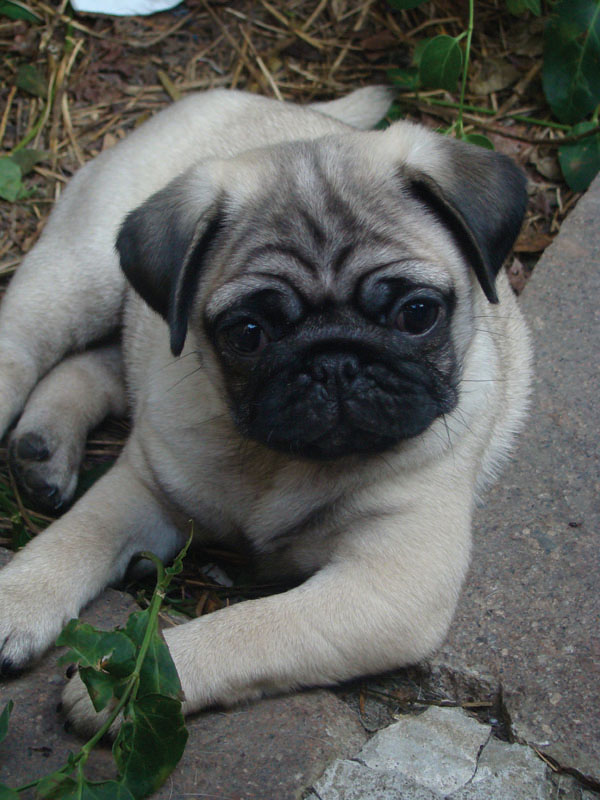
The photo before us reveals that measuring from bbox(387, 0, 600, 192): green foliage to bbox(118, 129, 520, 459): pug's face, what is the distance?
216 centimetres

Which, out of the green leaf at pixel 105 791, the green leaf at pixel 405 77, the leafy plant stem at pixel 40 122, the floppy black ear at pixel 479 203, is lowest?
the green leaf at pixel 405 77

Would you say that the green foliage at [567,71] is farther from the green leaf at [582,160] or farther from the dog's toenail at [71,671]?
the dog's toenail at [71,671]

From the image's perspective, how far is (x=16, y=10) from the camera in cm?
587

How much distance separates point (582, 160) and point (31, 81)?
3.45 metres

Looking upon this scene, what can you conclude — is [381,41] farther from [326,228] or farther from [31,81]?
[326,228]

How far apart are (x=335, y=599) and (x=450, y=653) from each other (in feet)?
1.69

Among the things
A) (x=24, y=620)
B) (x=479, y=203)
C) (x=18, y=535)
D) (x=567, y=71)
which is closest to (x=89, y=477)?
(x=18, y=535)

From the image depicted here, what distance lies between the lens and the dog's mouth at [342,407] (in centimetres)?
297

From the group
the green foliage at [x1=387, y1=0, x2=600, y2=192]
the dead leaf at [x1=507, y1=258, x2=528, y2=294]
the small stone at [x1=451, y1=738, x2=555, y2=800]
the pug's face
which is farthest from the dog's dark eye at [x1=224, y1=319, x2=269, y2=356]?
the green foliage at [x1=387, y1=0, x2=600, y2=192]

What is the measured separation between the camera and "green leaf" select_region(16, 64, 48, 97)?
5875mm

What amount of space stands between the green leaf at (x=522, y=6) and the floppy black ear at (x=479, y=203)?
238 cm

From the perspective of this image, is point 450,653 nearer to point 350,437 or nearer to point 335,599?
point 335,599

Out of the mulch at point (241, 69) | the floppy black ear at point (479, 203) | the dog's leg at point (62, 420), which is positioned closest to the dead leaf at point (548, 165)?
the mulch at point (241, 69)

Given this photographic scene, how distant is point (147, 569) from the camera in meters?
3.86
